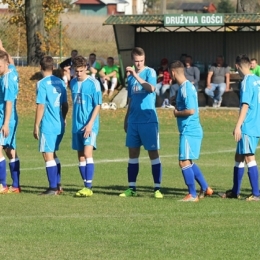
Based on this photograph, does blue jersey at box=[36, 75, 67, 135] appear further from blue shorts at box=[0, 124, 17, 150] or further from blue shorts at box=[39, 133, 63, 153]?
blue shorts at box=[0, 124, 17, 150]

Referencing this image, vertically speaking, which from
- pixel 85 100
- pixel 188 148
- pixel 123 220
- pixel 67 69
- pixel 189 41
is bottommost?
pixel 123 220

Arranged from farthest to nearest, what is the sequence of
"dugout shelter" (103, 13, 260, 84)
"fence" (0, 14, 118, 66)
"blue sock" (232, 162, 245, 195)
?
"fence" (0, 14, 118, 66), "dugout shelter" (103, 13, 260, 84), "blue sock" (232, 162, 245, 195)

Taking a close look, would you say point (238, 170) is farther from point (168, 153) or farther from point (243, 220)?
point (168, 153)

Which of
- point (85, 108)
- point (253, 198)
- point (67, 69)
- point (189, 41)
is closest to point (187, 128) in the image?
point (253, 198)

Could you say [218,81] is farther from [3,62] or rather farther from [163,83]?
[3,62]

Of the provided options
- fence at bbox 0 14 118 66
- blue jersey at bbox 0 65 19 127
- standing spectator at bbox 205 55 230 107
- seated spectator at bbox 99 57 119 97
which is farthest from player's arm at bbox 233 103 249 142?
fence at bbox 0 14 118 66

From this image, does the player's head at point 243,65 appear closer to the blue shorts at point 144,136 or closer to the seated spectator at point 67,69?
the blue shorts at point 144,136

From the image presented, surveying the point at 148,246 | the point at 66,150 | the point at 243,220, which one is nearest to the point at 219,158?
the point at 66,150

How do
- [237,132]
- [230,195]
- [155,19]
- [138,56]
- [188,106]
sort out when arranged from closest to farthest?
[237,132], [188,106], [138,56], [230,195], [155,19]

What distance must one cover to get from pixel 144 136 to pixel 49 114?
4.60ft

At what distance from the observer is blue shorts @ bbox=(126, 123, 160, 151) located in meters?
11.7

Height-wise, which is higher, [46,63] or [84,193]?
[46,63]

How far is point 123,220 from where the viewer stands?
31.8ft

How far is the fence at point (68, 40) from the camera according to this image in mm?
34125
